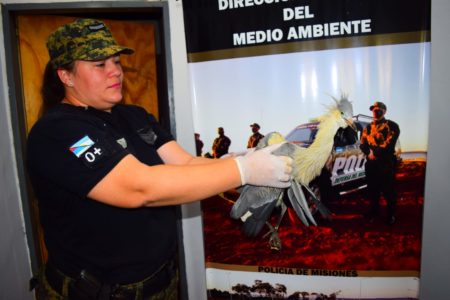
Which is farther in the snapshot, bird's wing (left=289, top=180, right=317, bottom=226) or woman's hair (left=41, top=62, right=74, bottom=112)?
bird's wing (left=289, top=180, right=317, bottom=226)

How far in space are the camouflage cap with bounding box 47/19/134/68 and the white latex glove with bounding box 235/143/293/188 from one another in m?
0.57

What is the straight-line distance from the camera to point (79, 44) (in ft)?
3.59

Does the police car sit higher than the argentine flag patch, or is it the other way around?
the argentine flag patch

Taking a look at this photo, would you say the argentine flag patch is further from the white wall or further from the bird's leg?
the bird's leg

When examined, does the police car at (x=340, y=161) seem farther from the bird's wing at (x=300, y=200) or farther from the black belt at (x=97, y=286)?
the black belt at (x=97, y=286)

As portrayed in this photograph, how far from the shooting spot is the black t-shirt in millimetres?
949

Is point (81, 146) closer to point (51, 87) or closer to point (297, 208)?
point (51, 87)

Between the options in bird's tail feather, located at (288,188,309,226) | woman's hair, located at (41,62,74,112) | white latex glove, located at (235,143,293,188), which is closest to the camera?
white latex glove, located at (235,143,293,188)

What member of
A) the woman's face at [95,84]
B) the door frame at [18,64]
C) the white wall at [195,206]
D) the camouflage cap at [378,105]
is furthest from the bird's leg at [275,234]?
the woman's face at [95,84]

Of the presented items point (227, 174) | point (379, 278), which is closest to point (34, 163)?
point (227, 174)

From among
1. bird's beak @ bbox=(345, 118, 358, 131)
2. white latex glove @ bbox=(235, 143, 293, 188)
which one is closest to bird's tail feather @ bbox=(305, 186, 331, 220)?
bird's beak @ bbox=(345, 118, 358, 131)

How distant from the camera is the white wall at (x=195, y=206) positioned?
170cm

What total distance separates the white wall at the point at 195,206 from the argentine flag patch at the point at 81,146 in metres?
1.05

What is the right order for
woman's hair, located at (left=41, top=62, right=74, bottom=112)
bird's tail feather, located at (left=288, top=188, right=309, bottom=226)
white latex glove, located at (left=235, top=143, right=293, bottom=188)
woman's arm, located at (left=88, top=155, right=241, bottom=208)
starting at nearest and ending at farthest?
woman's arm, located at (left=88, top=155, right=241, bottom=208) → white latex glove, located at (left=235, top=143, right=293, bottom=188) → woman's hair, located at (left=41, top=62, right=74, bottom=112) → bird's tail feather, located at (left=288, top=188, right=309, bottom=226)
